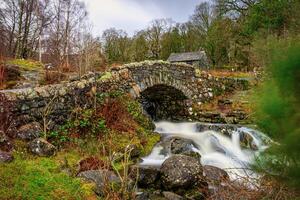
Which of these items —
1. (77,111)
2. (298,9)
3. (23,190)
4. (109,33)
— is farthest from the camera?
(109,33)

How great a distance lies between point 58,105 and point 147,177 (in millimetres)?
3037

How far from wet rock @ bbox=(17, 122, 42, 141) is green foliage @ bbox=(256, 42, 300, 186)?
7856mm

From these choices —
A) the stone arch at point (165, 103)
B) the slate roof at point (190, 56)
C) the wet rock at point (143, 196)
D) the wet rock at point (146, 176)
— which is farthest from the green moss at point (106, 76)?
the slate roof at point (190, 56)

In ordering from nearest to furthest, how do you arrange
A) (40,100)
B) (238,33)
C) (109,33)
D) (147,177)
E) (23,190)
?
(23,190) → (147,177) → (40,100) → (238,33) → (109,33)

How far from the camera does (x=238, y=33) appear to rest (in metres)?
30.1

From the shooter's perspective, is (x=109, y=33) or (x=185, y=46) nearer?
(x=185, y=46)

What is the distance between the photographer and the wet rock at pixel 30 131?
8.55 m

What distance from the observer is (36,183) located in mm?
6312

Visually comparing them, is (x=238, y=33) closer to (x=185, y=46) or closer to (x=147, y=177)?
(x=185, y=46)

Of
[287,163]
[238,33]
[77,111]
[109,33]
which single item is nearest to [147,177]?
[77,111]

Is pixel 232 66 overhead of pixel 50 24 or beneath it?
beneath

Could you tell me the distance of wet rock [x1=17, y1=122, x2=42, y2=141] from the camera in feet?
28.0

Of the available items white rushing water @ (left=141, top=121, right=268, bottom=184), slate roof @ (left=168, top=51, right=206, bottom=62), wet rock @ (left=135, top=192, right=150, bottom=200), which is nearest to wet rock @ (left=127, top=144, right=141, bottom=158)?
white rushing water @ (left=141, top=121, right=268, bottom=184)

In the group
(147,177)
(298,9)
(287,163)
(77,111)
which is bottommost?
(147,177)
